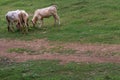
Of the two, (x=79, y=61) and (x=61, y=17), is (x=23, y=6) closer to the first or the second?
(x=61, y=17)

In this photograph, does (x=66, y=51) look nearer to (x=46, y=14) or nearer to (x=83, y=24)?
(x=83, y=24)

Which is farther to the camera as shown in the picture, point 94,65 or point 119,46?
point 119,46

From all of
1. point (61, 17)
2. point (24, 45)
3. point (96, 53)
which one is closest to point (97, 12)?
point (61, 17)

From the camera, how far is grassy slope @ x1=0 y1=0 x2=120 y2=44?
19156 millimetres

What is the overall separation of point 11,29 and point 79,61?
941 cm

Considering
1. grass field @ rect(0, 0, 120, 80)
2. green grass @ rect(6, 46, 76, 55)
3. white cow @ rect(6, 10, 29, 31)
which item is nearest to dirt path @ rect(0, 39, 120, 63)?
green grass @ rect(6, 46, 76, 55)

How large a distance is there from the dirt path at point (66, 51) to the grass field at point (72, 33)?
0.67 meters

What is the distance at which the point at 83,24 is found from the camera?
22500 mm

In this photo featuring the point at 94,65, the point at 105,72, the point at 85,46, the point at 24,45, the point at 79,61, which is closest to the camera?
the point at 105,72

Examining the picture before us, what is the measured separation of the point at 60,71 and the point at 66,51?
11.4 feet

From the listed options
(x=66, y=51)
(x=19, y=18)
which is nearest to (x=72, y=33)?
(x=66, y=51)

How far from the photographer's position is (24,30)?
22516mm

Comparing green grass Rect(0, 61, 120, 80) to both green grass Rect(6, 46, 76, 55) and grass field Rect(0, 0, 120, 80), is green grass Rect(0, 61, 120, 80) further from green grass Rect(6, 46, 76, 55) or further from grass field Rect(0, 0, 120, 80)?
green grass Rect(6, 46, 76, 55)

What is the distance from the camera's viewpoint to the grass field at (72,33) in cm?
1309
